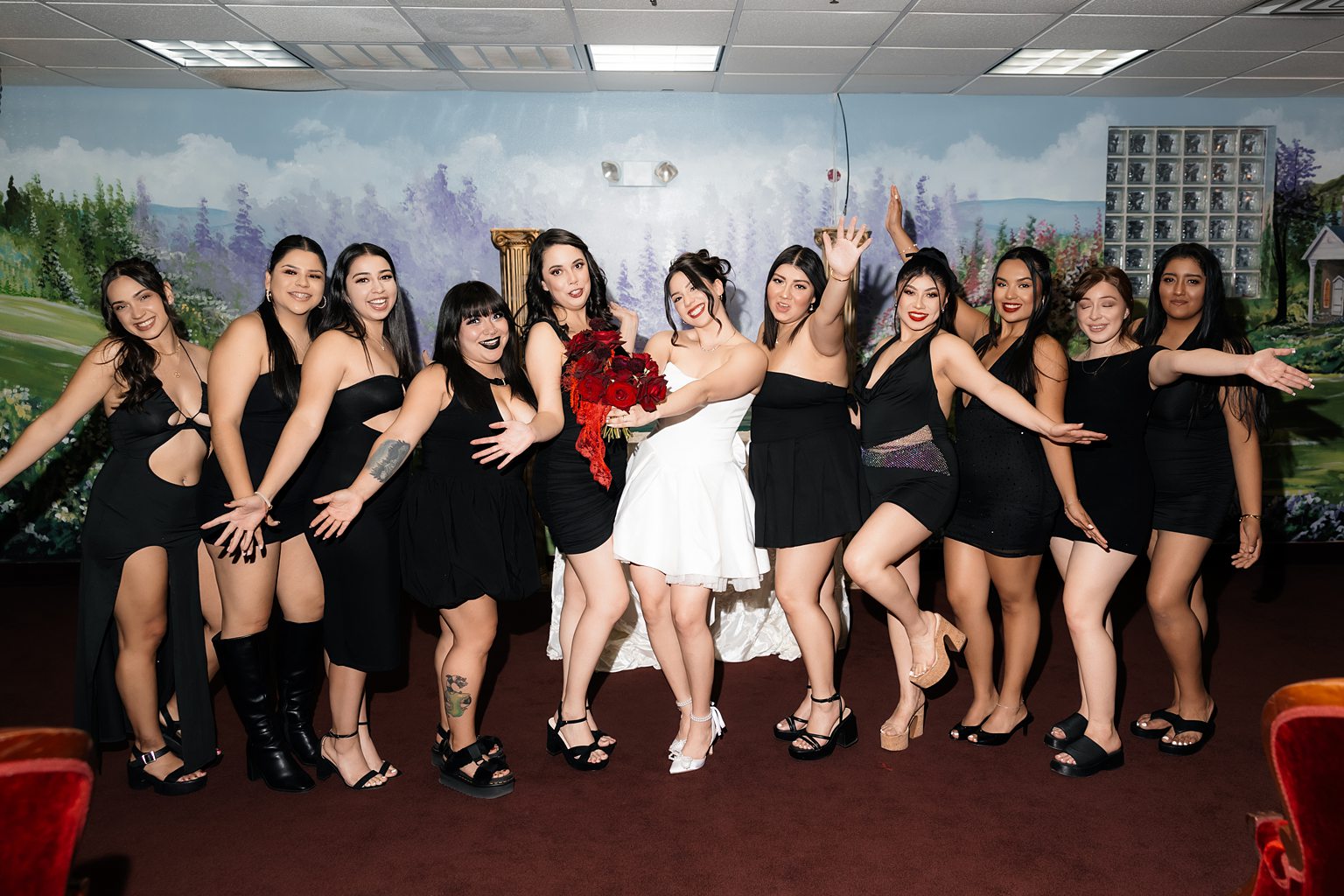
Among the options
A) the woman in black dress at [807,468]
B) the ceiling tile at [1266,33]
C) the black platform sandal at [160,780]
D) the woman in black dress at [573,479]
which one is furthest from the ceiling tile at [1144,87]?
the black platform sandal at [160,780]

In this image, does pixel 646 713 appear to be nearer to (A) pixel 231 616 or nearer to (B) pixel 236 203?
(A) pixel 231 616

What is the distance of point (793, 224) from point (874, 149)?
739mm

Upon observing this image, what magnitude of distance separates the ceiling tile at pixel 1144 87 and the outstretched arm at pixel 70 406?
5.80m

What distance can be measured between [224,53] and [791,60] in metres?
3.29

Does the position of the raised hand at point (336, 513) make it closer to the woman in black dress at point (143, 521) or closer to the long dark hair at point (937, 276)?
the woman in black dress at point (143, 521)

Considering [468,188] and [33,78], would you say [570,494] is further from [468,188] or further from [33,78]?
[33,78]

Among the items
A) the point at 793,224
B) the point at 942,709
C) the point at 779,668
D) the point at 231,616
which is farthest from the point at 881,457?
the point at 793,224

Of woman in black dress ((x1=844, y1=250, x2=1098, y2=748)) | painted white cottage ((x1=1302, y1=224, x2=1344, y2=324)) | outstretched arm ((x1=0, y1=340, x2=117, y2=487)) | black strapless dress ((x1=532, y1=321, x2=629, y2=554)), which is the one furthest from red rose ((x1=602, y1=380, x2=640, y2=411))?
painted white cottage ((x1=1302, y1=224, x2=1344, y2=324))

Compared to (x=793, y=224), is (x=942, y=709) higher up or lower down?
lower down

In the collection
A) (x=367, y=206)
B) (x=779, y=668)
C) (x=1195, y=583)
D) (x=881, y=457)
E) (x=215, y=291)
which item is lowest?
(x=779, y=668)

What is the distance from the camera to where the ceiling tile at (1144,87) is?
20.1 ft

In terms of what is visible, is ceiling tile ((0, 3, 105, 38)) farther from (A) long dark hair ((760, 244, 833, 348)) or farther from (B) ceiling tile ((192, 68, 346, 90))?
(A) long dark hair ((760, 244, 833, 348))

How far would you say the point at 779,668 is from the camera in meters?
4.51

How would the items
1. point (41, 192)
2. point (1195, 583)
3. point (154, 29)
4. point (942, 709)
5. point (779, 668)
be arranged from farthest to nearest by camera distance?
point (41, 192), point (154, 29), point (779, 668), point (942, 709), point (1195, 583)
